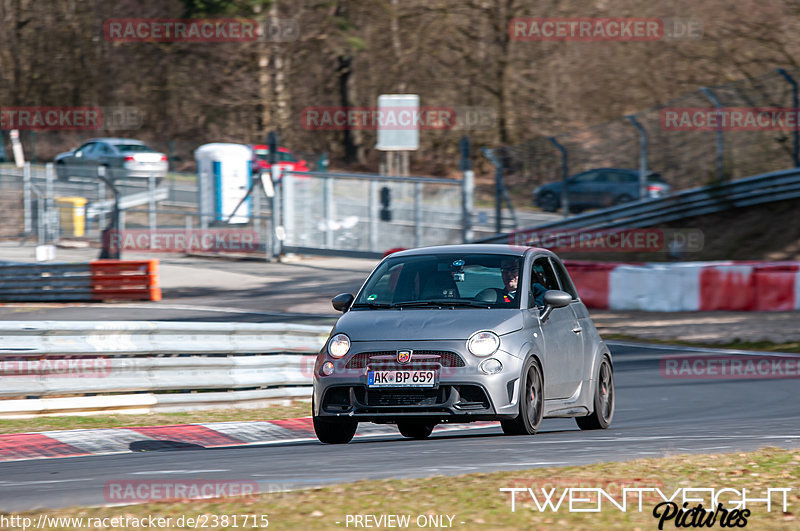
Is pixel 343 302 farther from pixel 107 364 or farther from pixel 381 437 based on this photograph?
pixel 107 364

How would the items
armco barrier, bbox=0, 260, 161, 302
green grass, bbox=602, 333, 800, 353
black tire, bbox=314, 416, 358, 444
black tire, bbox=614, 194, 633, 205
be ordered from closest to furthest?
black tire, bbox=314, 416, 358, 444, green grass, bbox=602, 333, 800, 353, armco barrier, bbox=0, 260, 161, 302, black tire, bbox=614, 194, 633, 205

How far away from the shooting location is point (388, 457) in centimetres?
729

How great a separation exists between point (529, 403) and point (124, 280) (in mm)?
16663

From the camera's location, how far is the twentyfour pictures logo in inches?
1670

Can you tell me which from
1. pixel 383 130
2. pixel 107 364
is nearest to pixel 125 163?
pixel 383 130

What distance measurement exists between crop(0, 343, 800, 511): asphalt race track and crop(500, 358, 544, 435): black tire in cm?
11

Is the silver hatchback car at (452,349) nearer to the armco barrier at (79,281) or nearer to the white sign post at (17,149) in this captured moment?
the armco barrier at (79,281)

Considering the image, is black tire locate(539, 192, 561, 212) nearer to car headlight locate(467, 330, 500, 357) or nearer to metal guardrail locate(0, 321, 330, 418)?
metal guardrail locate(0, 321, 330, 418)

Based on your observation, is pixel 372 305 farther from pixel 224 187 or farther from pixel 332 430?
pixel 224 187

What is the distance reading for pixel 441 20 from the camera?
44.2 meters

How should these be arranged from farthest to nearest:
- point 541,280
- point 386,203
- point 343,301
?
point 386,203, point 541,280, point 343,301

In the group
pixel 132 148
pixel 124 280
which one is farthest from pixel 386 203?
pixel 132 148

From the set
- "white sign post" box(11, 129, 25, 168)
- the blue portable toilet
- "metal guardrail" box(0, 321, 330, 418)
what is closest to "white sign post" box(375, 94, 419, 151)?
the blue portable toilet

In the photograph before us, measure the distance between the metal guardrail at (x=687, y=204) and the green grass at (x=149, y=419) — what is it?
16271 millimetres
